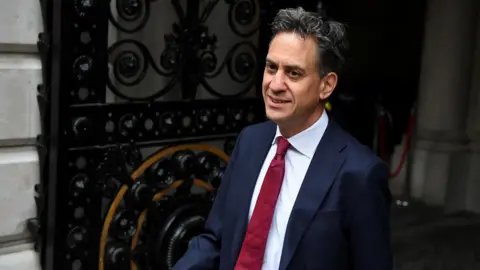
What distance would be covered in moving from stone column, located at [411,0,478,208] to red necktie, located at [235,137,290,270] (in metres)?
5.28

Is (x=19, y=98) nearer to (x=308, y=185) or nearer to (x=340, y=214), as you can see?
(x=308, y=185)

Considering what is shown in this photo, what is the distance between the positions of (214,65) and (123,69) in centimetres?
64

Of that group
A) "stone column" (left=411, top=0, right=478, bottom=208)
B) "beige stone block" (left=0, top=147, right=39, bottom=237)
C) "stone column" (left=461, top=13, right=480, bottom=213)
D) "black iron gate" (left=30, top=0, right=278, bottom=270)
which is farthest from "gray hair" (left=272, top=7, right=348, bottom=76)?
"stone column" (left=461, top=13, right=480, bottom=213)

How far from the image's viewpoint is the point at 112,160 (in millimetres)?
3723

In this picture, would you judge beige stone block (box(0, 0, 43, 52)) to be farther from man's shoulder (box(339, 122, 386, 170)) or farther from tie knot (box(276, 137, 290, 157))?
man's shoulder (box(339, 122, 386, 170))

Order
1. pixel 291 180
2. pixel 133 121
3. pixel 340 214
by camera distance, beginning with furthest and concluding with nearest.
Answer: pixel 133 121 < pixel 291 180 < pixel 340 214

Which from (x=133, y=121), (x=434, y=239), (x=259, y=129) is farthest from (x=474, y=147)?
(x=259, y=129)

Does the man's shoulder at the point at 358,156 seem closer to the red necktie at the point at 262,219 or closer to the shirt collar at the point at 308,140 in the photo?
the shirt collar at the point at 308,140

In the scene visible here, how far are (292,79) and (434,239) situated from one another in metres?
4.56

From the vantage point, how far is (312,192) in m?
2.14

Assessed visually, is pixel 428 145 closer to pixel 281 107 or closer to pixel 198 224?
pixel 198 224

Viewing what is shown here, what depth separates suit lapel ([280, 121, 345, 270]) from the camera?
2.12 metres

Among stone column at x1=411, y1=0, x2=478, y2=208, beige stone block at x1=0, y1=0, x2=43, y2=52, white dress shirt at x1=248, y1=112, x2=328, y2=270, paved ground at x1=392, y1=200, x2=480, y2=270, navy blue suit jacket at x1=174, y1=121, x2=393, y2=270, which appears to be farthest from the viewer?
stone column at x1=411, y1=0, x2=478, y2=208

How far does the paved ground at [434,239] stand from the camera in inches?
220
